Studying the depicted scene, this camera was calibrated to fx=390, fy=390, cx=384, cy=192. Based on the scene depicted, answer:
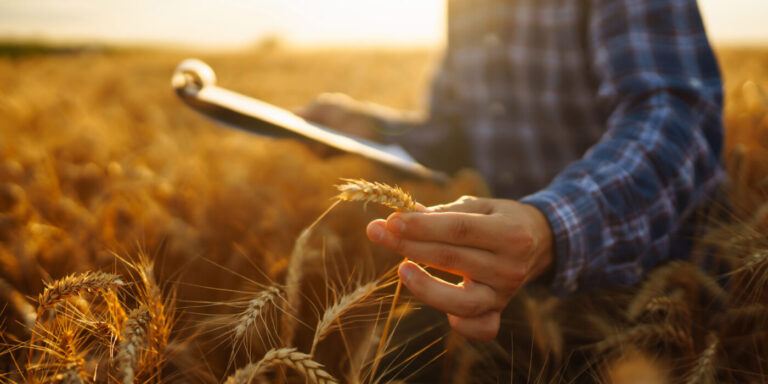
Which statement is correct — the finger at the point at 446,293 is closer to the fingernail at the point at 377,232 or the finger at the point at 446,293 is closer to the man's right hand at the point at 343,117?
the fingernail at the point at 377,232

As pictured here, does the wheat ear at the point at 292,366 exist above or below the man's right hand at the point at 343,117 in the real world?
below

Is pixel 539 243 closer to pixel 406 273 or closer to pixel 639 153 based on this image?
pixel 406 273

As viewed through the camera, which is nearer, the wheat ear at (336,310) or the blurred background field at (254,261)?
the wheat ear at (336,310)

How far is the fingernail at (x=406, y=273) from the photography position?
714 mm

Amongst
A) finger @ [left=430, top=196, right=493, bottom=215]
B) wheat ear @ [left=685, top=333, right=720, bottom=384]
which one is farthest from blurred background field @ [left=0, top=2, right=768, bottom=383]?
finger @ [left=430, top=196, right=493, bottom=215]

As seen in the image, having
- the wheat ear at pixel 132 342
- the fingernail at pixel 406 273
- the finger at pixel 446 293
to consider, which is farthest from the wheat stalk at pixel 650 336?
the wheat ear at pixel 132 342

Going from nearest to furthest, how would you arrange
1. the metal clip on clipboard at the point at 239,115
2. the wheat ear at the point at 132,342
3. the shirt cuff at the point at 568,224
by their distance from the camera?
the wheat ear at the point at 132,342
the shirt cuff at the point at 568,224
the metal clip on clipboard at the point at 239,115

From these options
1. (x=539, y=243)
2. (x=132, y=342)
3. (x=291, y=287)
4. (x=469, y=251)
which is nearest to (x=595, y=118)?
(x=539, y=243)

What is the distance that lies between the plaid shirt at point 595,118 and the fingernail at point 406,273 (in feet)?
0.98

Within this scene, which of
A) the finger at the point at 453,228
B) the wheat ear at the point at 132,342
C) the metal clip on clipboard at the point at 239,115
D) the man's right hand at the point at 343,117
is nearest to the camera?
the wheat ear at the point at 132,342

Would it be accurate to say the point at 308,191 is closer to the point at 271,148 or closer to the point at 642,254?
the point at 271,148

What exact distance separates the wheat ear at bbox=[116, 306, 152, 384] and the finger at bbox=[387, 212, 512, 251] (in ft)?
1.38

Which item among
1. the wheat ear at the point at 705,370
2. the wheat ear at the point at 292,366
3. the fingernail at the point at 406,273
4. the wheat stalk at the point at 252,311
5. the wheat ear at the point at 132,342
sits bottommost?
the wheat ear at the point at 705,370

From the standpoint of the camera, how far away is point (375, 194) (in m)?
0.60
